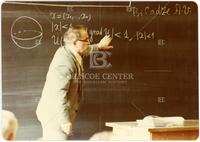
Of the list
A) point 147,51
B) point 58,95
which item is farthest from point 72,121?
point 147,51

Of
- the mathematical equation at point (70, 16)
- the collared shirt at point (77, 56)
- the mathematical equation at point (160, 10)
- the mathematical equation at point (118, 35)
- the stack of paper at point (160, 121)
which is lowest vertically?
the stack of paper at point (160, 121)

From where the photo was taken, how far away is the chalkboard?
171 centimetres

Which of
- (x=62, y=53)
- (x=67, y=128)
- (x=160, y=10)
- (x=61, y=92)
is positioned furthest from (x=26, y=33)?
(x=160, y=10)

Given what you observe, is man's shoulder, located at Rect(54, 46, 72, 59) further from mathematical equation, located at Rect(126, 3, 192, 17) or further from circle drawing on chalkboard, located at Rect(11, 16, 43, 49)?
mathematical equation, located at Rect(126, 3, 192, 17)

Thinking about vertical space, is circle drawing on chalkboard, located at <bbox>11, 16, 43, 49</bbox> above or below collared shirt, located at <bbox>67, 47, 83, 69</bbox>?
above

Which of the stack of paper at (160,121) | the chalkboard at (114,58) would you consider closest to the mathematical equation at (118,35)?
the chalkboard at (114,58)

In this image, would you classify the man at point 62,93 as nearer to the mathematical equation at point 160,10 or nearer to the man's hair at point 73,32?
the man's hair at point 73,32

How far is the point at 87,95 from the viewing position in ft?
5.67

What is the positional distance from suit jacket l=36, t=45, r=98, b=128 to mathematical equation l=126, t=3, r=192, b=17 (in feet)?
1.04

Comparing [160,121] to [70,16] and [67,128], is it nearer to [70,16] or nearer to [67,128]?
[67,128]

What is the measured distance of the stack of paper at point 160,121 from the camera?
1.72m

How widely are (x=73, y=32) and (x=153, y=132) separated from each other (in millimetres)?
523

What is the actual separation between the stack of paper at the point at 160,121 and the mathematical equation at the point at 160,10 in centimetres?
43

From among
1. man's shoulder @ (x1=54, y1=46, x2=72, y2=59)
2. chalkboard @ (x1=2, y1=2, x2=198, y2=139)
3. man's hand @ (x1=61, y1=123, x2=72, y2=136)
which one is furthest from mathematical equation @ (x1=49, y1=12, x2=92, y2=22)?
man's hand @ (x1=61, y1=123, x2=72, y2=136)
